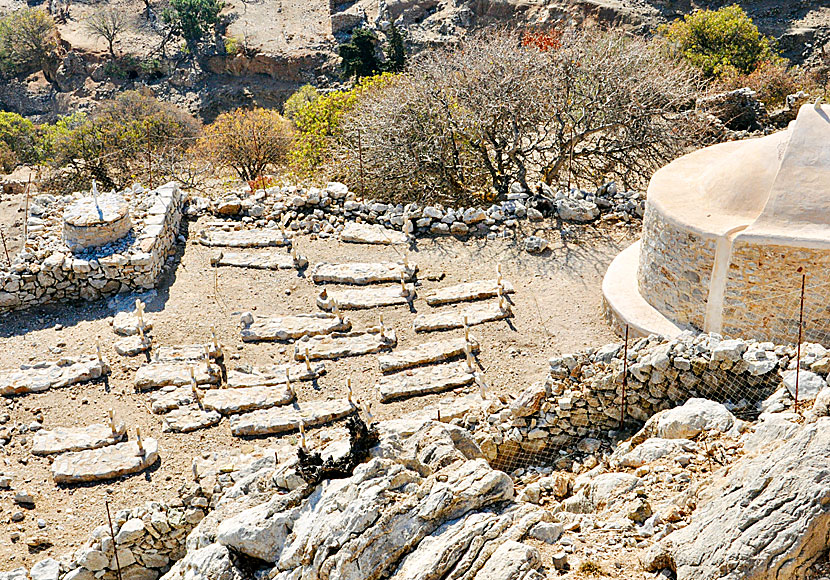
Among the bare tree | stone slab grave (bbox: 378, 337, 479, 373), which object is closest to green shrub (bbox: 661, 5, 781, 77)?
the bare tree

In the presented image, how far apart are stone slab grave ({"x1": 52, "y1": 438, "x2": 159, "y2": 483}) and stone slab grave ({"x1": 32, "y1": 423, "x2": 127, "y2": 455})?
0.42 ft

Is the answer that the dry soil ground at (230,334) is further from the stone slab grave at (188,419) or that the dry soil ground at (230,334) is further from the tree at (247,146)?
the tree at (247,146)

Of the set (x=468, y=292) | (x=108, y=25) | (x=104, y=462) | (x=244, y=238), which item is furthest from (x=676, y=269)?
(x=108, y=25)

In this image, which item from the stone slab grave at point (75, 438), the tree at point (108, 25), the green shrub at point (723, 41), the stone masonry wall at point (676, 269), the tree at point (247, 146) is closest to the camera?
the stone slab grave at point (75, 438)

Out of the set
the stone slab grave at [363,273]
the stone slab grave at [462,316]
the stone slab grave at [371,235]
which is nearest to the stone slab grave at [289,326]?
the stone slab grave at [363,273]

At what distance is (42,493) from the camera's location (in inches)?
427

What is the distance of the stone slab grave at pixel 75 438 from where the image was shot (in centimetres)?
1159

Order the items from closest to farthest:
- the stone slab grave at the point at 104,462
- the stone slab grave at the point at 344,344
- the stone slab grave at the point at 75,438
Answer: the stone slab grave at the point at 104,462, the stone slab grave at the point at 75,438, the stone slab grave at the point at 344,344

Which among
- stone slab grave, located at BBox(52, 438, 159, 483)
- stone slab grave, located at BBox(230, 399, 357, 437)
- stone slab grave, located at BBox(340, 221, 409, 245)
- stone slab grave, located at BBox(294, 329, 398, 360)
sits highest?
stone slab grave, located at BBox(340, 221, 409, 245)

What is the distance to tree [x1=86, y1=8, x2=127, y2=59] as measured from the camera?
157 ft

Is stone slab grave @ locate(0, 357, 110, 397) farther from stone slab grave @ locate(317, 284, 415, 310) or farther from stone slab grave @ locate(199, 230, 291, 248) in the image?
stone slab grave @ locate(199, 230, 291, 248)

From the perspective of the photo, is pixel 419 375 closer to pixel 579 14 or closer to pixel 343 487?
A: pixel 343 487

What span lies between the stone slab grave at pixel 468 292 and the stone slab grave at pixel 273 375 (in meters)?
2.72

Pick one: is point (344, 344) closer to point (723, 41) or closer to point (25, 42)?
point (723, 41)
